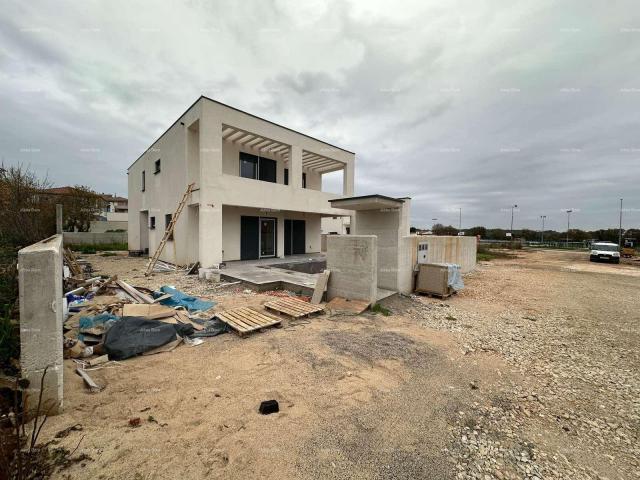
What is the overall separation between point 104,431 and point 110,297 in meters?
5.91

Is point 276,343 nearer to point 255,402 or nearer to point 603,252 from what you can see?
point 255,402

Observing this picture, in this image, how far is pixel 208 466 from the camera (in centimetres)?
207

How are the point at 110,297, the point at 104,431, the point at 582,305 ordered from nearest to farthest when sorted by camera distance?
the point at 104,431 → the point at 110,297 → the point at 582,305

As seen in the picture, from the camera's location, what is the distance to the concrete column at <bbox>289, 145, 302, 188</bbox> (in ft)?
41.5

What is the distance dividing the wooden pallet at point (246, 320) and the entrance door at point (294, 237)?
373 inches

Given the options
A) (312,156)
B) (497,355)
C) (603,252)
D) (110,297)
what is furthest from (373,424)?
(603,252)

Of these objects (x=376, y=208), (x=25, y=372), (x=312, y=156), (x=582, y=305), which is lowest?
(x=582, y=305)

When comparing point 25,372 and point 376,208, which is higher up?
→ point 376,208

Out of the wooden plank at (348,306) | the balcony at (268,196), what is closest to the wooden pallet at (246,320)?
the wooden plank at (348,306)

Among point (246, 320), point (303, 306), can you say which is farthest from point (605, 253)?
point (246, 320)

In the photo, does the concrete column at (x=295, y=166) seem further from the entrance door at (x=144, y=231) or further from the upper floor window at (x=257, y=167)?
the entrance door at (x=144, y=231)

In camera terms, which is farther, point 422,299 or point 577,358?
point 422,299

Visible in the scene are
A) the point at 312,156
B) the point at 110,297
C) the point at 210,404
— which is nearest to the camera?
the point at 210,404

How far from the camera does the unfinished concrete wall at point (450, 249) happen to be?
1008 cm
